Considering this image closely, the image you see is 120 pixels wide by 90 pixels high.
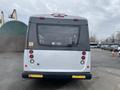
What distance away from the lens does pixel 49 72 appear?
838 centimetres

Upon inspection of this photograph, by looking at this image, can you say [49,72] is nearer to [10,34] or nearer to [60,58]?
[60,58]

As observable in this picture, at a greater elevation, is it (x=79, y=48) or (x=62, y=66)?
(x=79, y=48)

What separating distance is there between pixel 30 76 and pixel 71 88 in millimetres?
1685

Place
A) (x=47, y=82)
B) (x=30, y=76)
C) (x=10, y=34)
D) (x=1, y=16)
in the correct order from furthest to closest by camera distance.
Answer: (x=1, y=16) < (x=10, y=34) < (x=47, y=82) < (x=30, y=76)

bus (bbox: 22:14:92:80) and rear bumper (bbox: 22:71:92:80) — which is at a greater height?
bus (bbox: 22:14:92:80)

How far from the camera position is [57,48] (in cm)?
846

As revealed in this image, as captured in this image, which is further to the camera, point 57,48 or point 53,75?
point 57,48

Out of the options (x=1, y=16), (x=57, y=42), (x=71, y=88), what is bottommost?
(x=71, y=88)

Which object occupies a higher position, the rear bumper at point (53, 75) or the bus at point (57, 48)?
the bus at point (57, 48)

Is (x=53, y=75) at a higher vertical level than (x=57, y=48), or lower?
lower

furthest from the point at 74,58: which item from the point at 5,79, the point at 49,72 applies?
the point at 5,79

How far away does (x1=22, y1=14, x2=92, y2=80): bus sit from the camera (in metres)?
8.37

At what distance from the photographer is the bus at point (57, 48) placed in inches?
329

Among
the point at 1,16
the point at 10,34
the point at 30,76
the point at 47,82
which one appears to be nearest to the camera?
the point at 30,76
